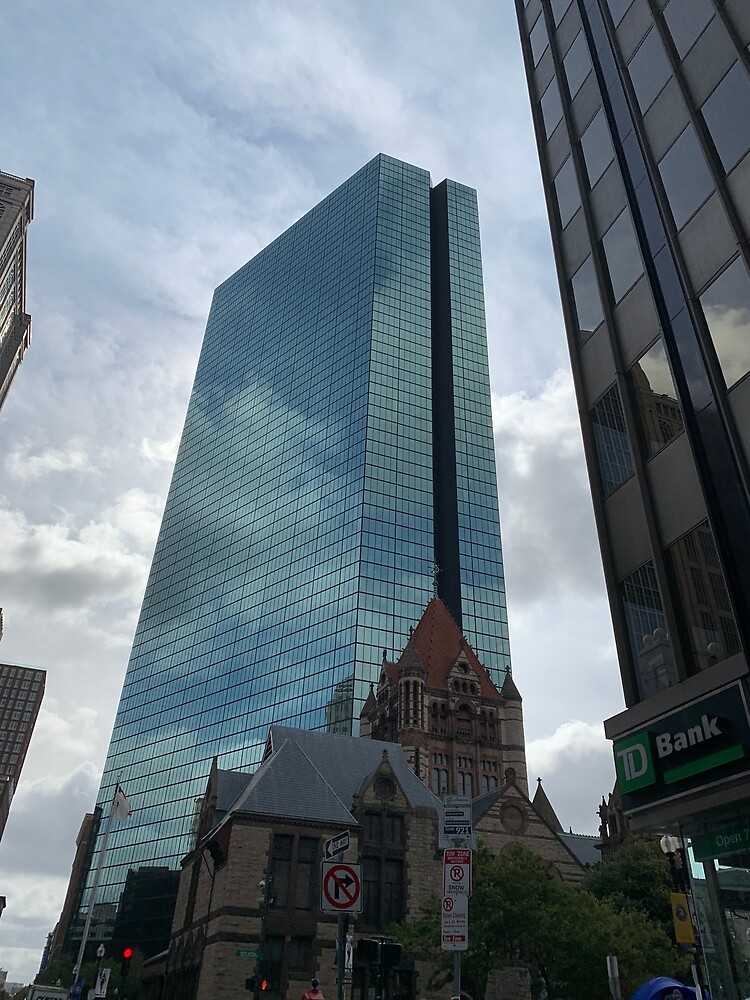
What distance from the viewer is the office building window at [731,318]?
1536 centimetres

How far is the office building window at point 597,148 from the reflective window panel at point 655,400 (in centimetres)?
711

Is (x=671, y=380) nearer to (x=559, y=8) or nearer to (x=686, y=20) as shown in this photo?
(x=686, y=20)

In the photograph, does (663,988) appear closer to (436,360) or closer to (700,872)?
(700,872)

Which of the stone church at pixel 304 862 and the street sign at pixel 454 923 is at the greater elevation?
the stone church at pixel 304 862

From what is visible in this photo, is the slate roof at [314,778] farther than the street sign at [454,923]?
Yes

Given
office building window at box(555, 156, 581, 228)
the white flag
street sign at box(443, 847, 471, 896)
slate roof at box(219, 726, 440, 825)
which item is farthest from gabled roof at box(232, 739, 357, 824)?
office building window at box(555, 156, 581, 228)

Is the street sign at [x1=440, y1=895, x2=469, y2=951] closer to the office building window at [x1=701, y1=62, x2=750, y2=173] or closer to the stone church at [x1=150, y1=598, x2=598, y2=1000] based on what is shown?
the office building window at [x1=701, y1=62, x2=750, y2=173]

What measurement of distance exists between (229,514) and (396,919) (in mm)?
102159

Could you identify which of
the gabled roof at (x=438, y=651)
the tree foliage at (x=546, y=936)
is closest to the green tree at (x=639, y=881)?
the tree foliage at (x=546, y=936)

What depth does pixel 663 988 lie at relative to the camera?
61.2ft

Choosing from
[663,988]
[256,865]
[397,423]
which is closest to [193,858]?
[256,865]

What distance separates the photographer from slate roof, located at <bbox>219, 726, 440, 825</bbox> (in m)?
44.4

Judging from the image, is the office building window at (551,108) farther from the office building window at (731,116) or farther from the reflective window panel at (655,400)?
the reflective window panel at (655,400)

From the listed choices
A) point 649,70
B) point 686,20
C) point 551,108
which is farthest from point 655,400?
point 551,108
